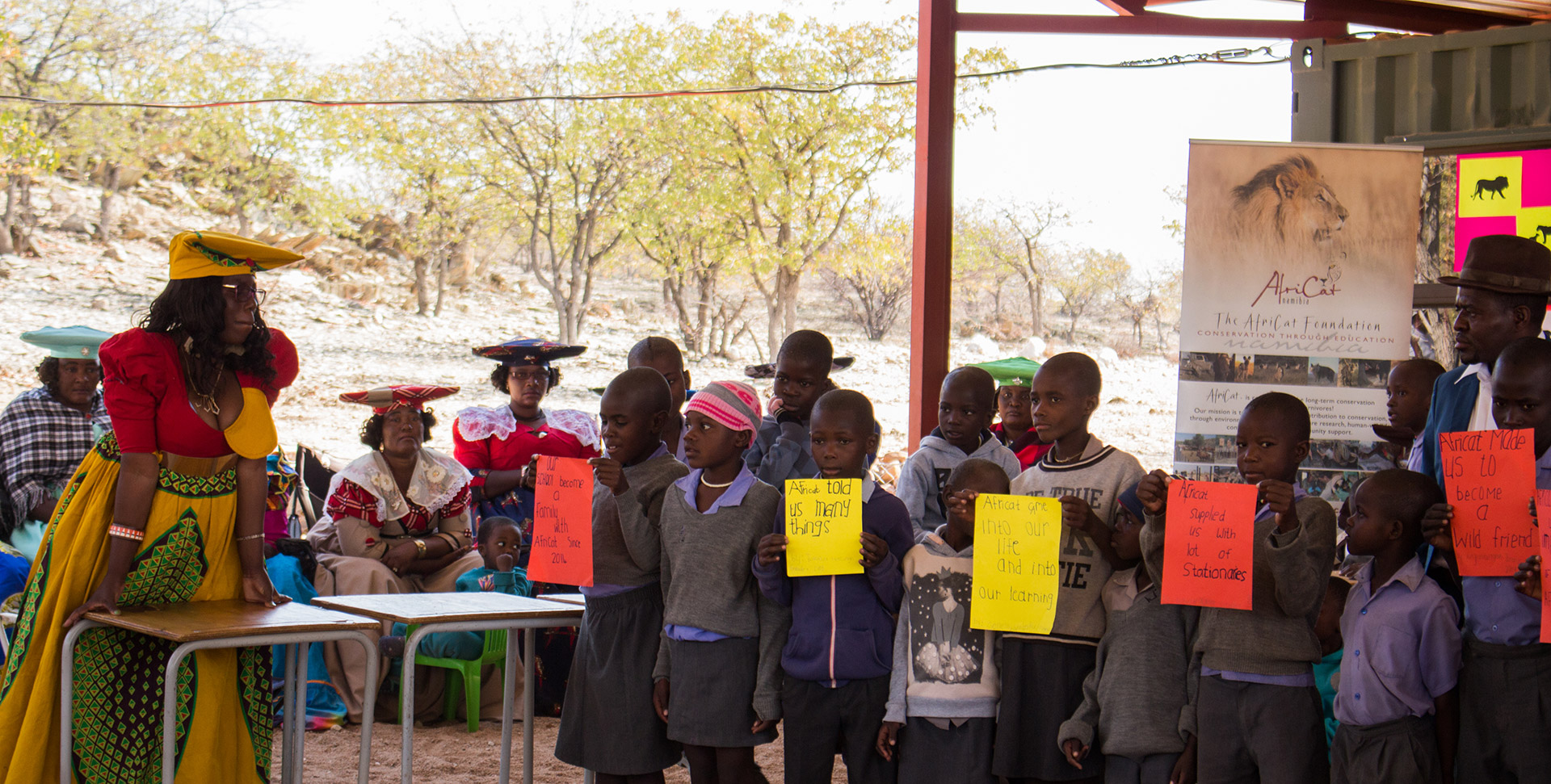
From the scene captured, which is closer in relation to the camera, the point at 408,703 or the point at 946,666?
the point at 946,666

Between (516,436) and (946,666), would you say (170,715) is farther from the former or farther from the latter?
(516,436)

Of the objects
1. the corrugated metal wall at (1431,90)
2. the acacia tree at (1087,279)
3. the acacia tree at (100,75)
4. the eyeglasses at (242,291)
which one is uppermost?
the acacia tree at (100,75)

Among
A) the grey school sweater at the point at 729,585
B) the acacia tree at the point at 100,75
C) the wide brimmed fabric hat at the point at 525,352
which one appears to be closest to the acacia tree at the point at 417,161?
the acacia tree at the point at 100,75

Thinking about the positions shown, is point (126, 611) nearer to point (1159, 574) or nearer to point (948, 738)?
point (948, 738)

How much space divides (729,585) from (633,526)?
384mm

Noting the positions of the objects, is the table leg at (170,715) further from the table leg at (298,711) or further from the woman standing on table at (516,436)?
the woman standing on table at (516,436)

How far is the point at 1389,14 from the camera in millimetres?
6559

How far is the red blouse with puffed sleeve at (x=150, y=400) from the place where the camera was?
384 centimetres

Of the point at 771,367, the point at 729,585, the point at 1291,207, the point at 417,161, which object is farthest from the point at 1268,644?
the point at 417,161

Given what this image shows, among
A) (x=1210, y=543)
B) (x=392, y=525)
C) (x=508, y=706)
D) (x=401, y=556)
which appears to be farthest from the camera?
(x=392, y=525)

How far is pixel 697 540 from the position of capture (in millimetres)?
3719

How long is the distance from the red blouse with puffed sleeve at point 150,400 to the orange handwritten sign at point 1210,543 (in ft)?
9.62

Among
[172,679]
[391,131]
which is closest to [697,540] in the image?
[172,679]

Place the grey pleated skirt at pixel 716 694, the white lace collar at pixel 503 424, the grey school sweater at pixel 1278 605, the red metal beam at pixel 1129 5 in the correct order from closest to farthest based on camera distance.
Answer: the grey school sweater at pixel 1278 605
the grey pleated skirt at pixel 716 694
the white lace collar at pixel 503 424
the red metal beam at pixel 1129 5
